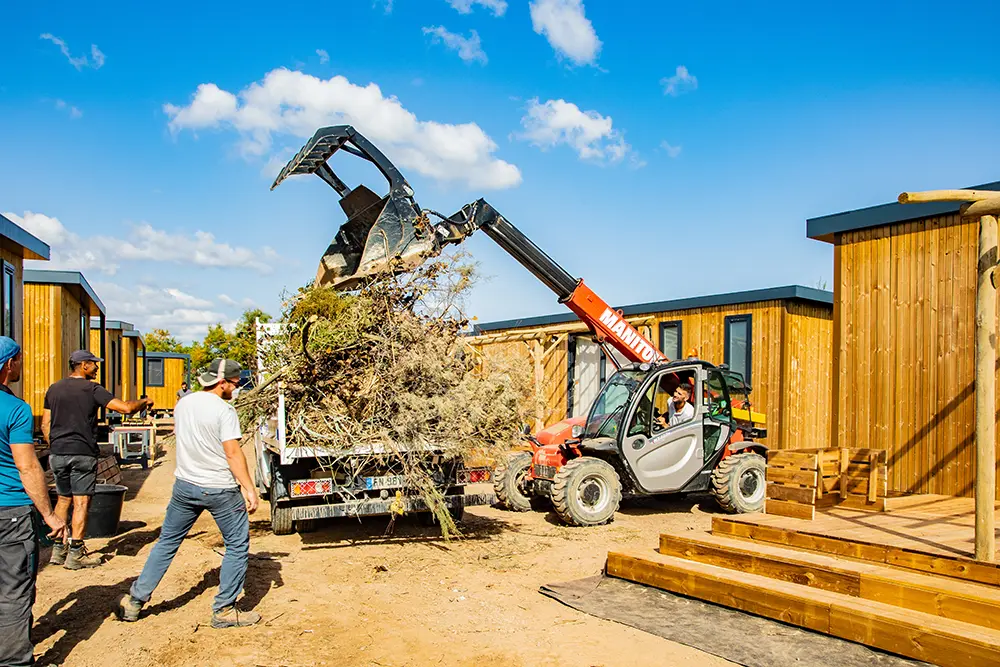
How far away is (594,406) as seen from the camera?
1059cm

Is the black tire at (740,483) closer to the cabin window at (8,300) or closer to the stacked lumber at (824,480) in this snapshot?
the stacked lumber at (824,480)

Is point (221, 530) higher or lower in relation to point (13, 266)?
lower

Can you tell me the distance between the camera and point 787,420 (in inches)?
564

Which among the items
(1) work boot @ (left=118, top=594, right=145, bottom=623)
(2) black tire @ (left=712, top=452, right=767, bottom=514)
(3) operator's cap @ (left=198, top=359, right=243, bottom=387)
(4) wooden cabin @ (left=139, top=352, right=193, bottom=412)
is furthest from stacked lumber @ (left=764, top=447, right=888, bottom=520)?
(4) wooden cabin @ (left=139, top=352, right=193, bottom=412)

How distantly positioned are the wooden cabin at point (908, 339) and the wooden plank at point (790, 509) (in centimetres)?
256

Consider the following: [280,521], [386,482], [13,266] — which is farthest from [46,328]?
[386,482]

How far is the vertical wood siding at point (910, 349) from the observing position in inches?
320

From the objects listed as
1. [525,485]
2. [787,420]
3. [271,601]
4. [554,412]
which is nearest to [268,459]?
[271,601]

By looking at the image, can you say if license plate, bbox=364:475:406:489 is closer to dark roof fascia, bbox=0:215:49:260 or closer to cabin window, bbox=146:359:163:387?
dark roof fascia, bbox=0:215:49:260

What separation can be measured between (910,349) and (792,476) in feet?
9.85

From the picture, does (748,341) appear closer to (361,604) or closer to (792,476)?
(792,476)

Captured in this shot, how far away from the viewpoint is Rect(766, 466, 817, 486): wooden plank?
661 centimetres

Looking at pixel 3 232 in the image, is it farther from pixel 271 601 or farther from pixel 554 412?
pixel 554 412

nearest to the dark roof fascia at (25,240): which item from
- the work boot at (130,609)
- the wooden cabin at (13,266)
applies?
the wooden cabin at (13,266)
